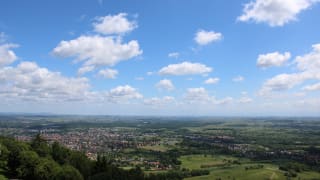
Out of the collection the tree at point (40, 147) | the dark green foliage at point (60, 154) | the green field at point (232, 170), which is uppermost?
the tree at point (40, 147)

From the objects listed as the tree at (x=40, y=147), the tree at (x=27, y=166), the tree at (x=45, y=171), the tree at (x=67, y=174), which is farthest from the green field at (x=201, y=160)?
the tree at (x=27, y=166)

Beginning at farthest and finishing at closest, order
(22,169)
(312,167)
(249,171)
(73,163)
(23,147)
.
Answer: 1. (312,167)
2. (249,171)
3. (73,163)
4. (23,147)
5. (22,169)

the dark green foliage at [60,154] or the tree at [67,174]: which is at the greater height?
the dark green foliage at [60,154]

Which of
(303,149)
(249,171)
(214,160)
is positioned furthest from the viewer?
(303,149)

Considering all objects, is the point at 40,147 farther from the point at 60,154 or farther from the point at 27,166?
the point at 27,166

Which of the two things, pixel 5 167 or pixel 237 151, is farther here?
pixel 237 151

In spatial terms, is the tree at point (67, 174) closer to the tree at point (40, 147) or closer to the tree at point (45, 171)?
the tree at point (45, 171)

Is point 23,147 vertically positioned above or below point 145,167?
above

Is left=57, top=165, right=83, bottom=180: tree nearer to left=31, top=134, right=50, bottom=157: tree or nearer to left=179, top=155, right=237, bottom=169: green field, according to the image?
left=31, top=134, right=50, bottom=157: tree

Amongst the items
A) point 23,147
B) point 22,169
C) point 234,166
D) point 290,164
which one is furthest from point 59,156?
point 290,164

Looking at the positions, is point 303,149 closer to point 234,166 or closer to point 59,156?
point 234,166

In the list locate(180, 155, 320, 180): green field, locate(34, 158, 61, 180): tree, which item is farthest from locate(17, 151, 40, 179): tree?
locate(180, 155, 320, 180): green field
